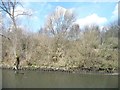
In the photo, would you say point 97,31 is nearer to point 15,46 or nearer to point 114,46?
point 114,46

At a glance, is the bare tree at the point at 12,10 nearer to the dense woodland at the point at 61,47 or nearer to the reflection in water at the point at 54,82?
the dense woodland at the point at 61,47

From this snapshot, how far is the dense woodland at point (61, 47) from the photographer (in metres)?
10.2

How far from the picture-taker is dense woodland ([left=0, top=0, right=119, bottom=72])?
33.5 ft

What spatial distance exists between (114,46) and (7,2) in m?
4.83

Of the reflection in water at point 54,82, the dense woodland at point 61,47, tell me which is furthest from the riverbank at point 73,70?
the reflection in water at point 54,82

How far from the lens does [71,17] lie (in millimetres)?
13109

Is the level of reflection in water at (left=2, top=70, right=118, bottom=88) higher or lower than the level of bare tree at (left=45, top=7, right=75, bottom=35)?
lower

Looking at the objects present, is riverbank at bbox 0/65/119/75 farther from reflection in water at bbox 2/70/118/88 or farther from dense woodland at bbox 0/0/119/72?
reflection in water at bbox 2/70/118/88

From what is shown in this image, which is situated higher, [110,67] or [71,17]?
[71,17]

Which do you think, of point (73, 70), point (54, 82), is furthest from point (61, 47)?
point (54, 82)

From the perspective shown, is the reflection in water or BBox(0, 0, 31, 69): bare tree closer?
the reflection in water

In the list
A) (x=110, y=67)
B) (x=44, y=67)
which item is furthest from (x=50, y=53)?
(x=110, y=67)

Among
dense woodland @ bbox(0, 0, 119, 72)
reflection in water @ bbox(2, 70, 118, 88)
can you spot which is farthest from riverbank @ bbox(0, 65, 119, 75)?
reflection in water @ bbox(2, 70, 118, 88)

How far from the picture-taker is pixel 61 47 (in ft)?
38.4
